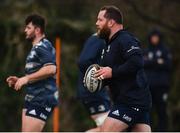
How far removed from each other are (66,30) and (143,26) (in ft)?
5.62

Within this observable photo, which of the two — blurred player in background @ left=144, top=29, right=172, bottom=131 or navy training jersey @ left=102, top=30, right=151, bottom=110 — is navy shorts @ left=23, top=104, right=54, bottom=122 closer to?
navy training jersey @ left=102, top=30, right=151, bottom=110

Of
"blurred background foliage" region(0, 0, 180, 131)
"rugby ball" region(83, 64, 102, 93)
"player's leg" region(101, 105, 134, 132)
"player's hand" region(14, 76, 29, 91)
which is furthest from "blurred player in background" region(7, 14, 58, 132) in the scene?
"blurred background foliage" region(0, 0, 180, 131)

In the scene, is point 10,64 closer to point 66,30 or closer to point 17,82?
point 66,30

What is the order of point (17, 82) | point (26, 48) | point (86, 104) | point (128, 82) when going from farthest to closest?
1. point (26, 48)
2. point (86, 104)
3. point (17, 82)
4. point (128, 82)

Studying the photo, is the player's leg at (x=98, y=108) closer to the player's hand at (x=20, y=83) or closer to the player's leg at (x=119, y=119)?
the player's hand at (x=20, y=83)

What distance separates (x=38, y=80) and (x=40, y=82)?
85 mm

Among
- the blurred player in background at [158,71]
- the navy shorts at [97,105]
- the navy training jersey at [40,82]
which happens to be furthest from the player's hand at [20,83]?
the blurred player in background at [158,71]

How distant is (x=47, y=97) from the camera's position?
9.42 m

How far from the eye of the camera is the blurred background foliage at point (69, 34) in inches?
656

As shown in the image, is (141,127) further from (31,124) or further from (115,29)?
(31,124)

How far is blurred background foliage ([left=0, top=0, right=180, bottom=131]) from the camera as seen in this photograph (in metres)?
16.7

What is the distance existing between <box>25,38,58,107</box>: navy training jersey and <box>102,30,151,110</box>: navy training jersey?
1.29 meters

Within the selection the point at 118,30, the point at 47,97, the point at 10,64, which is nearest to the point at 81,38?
the point at 10,64

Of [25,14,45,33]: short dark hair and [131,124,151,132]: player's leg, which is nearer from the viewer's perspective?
[131,124,151,132]: player's leg
